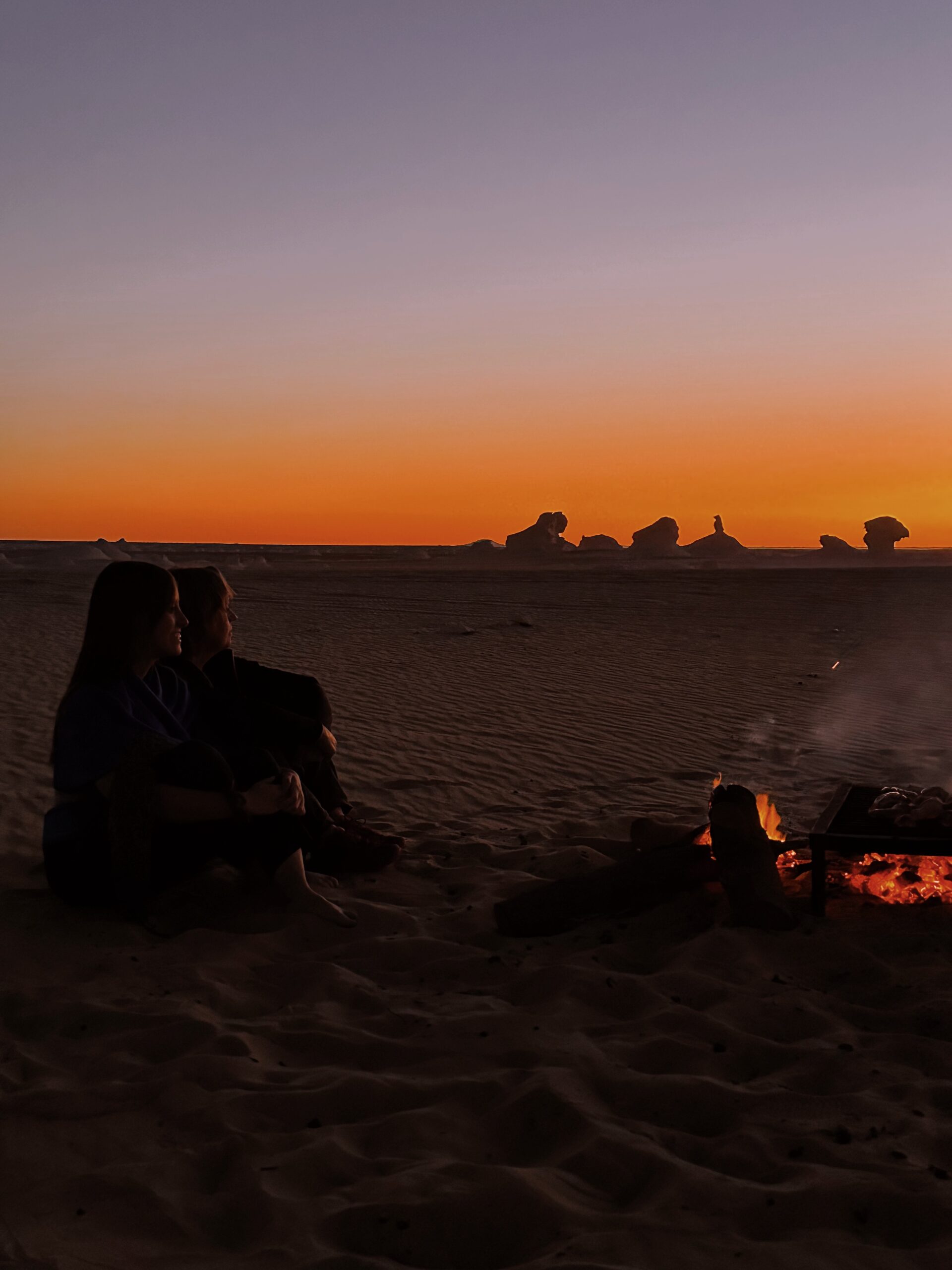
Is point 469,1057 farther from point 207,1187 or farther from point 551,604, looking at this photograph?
point 551,604

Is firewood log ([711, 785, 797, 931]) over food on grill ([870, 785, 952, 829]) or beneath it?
beneath

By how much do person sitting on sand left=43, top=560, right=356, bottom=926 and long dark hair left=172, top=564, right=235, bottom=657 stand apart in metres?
0.43

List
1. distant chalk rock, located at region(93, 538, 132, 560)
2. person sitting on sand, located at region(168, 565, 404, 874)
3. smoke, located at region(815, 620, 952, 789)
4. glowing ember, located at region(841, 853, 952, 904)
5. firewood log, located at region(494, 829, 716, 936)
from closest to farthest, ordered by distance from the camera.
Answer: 1. firewood log, located at region(494, 829, 716, 936)
2. glowing ember, located at region(841, 853, 952, 904)
3. person sitting on sand, located at region(168, 565, 404, 874)
4. smoke, located at region(815, 620, 952, 789)
5. distant chalk rock, located at region(93, 538, 132, 560)

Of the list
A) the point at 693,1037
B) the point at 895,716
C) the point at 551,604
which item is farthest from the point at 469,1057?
the point at 551,604

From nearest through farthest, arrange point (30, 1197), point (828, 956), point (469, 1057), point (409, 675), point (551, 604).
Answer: point (30, 1197) → point (469, 1057) → point (828, 956) → point (409, 675) → point (551, 604)

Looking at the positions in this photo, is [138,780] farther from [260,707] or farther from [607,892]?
[607,892]

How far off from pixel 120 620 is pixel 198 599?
2.22 feet

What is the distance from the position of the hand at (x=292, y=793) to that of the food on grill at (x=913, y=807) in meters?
2.71

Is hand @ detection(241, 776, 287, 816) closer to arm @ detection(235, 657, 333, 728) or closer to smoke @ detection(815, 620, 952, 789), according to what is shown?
arm @ detection(235, 657, 333, 728)

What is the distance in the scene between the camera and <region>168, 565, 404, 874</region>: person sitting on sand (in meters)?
5.22

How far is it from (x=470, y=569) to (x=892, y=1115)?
199 feet

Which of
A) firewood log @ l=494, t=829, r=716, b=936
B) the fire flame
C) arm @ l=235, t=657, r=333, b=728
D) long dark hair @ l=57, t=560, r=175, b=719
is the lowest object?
firewood log @ l=494, t=829, r=716, b=936

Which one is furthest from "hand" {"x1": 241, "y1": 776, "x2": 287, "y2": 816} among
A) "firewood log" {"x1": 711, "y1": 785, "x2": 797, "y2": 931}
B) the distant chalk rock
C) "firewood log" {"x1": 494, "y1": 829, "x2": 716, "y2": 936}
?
the distant chalk rock

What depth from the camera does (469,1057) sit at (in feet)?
11.7
